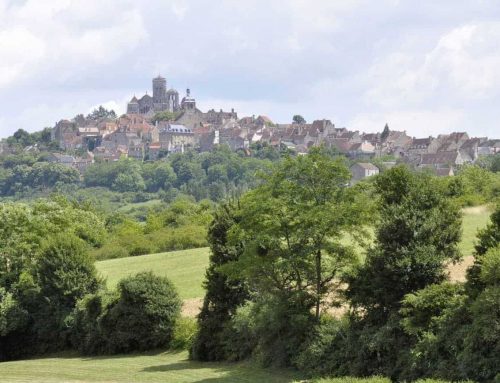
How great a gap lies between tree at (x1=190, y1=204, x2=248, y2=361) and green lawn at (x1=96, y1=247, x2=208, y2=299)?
27.5ft

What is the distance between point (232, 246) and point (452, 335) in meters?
10.0

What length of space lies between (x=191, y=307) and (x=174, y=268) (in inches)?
493

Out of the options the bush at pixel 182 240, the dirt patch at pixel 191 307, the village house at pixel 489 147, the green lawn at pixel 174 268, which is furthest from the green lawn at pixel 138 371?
the village house at pixel 489 147

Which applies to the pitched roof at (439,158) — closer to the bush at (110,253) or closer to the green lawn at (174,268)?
the bush at (110,253)

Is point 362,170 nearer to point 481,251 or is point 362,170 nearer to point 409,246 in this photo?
point 409,246

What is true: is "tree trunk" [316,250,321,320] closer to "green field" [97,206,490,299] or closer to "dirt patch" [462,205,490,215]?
"green field" [97,206,490,299]

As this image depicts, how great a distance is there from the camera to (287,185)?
89.4 ft

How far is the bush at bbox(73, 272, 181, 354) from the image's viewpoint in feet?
109

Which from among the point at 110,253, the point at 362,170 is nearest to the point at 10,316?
the point at 110,253

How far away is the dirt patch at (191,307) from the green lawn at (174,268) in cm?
109

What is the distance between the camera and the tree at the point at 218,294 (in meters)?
29.6

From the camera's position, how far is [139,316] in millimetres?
33406

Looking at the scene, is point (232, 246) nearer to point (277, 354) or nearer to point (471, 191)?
point (277, 354)

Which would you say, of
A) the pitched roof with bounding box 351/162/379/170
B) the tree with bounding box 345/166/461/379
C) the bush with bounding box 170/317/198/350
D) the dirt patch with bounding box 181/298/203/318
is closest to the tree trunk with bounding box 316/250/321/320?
the tree with bounding box 345/166/461/379
